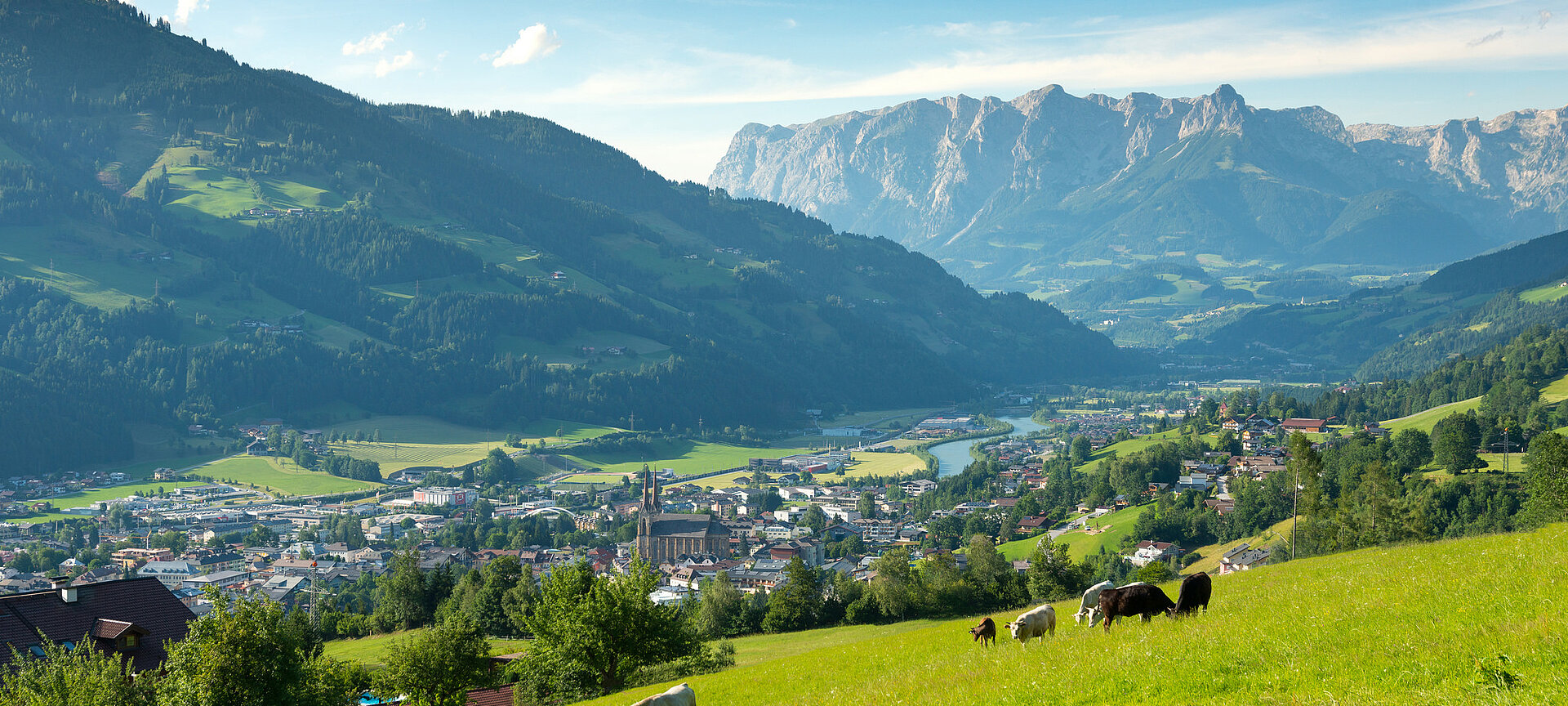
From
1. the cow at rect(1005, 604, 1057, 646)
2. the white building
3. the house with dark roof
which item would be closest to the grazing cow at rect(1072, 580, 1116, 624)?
the cow at rect(1005, 604, 1057, 646)

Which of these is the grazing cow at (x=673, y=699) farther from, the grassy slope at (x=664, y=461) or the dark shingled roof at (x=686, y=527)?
the grassy slope at (x=664, y=461)

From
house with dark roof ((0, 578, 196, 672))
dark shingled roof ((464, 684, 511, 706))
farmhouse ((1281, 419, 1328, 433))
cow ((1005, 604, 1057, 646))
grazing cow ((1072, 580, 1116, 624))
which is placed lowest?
farmhouse ((1281, 419, 1328, 433))

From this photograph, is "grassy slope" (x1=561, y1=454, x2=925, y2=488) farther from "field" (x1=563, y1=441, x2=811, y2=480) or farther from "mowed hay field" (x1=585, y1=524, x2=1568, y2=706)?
"mowed hay field" (x1=585, y1=524, x2=1568, y2=706)

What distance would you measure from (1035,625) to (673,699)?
7.64 metres

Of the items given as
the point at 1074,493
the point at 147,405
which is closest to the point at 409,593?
the point at 1074,493

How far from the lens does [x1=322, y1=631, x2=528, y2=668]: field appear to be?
166 feet

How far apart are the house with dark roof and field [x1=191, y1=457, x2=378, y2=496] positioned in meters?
115

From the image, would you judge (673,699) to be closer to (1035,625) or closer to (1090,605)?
(1035,625)

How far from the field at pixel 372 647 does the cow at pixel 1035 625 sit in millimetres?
33665

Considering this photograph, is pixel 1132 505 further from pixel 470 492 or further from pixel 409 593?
pixel 470 492

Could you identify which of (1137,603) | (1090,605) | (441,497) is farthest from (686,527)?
(1137,603)

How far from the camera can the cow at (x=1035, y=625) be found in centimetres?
2134

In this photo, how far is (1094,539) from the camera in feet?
306

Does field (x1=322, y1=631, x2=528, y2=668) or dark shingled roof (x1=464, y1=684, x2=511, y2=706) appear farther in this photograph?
field (x1=322, y1=631, x2=528, y2=668)
